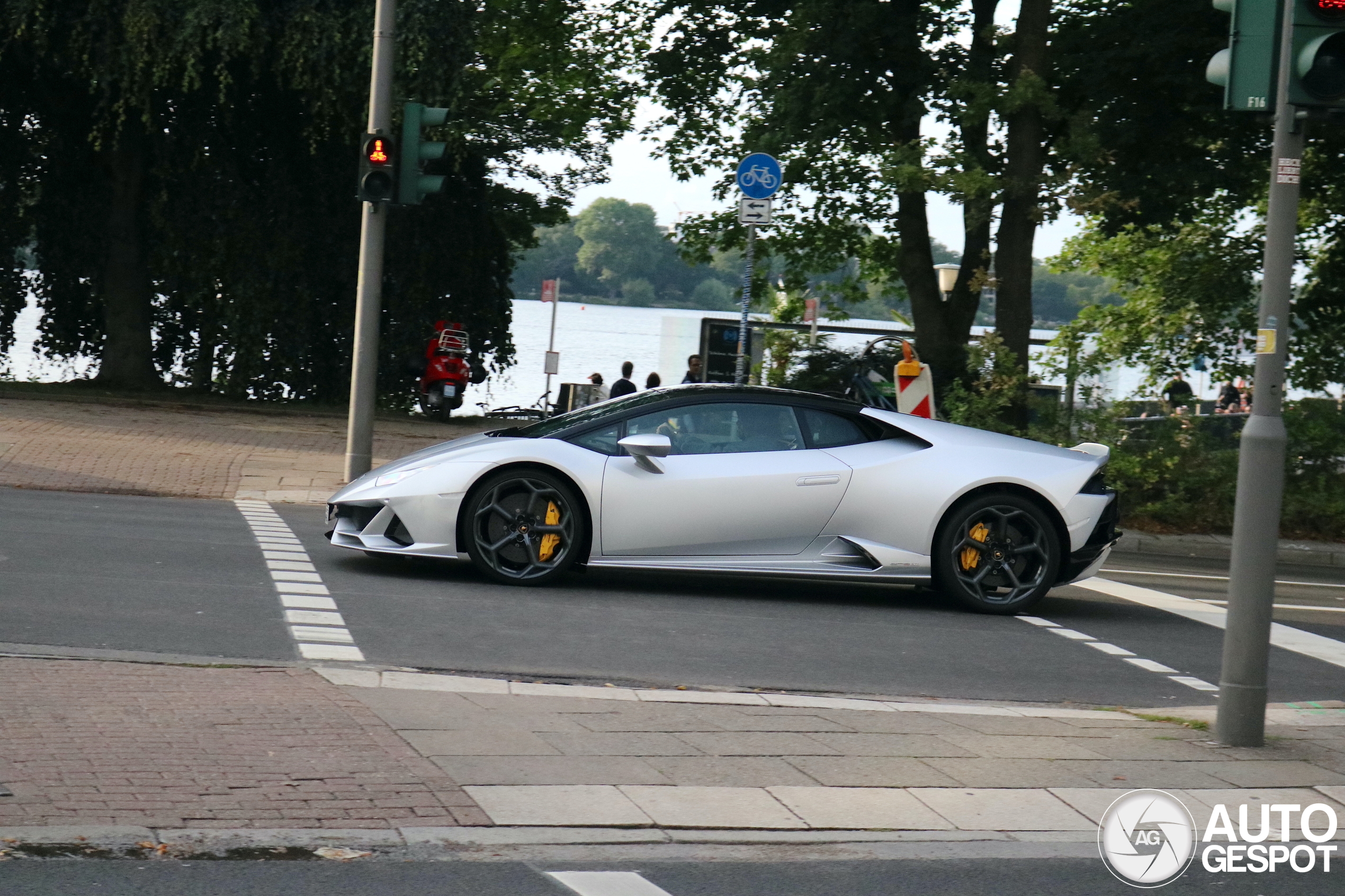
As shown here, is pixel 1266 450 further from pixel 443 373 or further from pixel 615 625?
pixel 443 373

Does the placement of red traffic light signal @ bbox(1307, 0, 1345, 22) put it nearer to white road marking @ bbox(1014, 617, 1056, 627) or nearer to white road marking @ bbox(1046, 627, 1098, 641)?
white road marking @ bbox(1046, 627, 1098, 641)

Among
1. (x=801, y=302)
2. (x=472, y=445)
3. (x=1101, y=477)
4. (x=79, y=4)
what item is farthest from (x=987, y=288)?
(x=79, y=4)

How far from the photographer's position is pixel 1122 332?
93.2 ft

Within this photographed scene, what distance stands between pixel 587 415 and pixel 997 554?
270 centimetres

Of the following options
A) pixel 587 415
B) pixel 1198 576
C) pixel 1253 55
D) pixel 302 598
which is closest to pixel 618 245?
pixel 1198 576

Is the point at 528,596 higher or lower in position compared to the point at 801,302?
lower

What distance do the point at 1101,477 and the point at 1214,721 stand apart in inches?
139

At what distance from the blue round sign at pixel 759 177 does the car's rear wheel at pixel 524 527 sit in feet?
19.6

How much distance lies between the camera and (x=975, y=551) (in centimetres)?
964

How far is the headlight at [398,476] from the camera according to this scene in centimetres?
952

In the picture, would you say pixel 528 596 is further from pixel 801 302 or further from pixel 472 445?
pixel 801 302

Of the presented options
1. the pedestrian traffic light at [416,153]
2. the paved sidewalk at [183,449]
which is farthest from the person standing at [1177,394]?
the paved sidewalk at [183,449]

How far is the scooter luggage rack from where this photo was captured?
24.2m

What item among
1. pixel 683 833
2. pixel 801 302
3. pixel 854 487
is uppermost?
pixel 801 302
